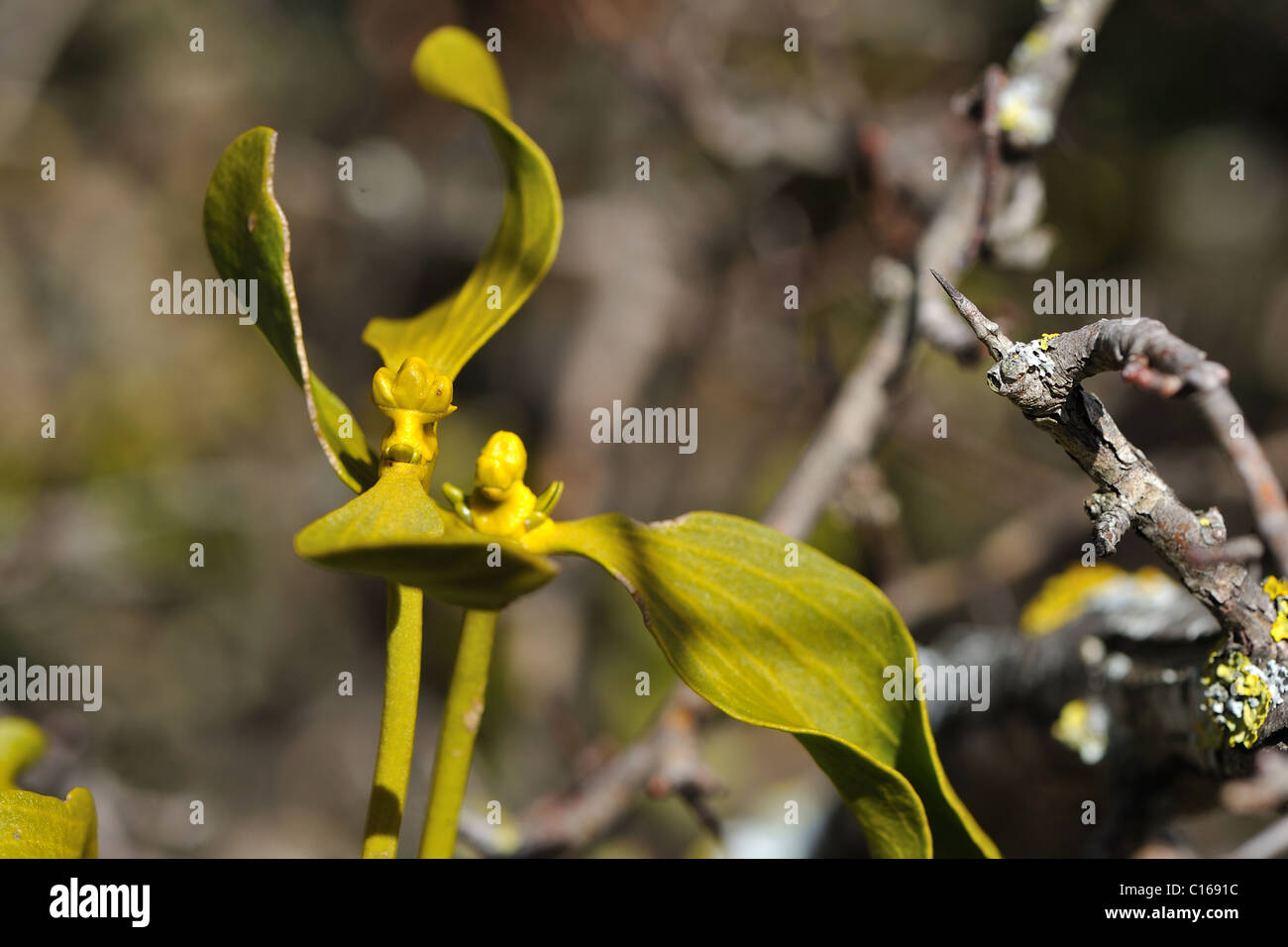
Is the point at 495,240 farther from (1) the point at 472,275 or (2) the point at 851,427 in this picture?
(2) the point at 851,427

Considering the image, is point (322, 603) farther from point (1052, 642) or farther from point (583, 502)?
point (1052, 642)

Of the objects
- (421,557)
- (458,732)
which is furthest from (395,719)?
(421,557)

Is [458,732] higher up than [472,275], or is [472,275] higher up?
[472,275]

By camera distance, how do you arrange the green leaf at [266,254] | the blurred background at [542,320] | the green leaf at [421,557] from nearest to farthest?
the green leaf at [421,557] < the green leaf at [266,254] < the blurred background at [542,320]

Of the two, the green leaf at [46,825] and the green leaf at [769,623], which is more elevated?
the green leaf at [769,623]

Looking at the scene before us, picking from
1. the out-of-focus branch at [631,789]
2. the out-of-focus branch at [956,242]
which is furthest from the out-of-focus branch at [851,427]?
the out-of-focus branch at [631,789]

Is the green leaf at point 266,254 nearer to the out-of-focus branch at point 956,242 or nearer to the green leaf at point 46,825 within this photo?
the green leaf at point 46,825
